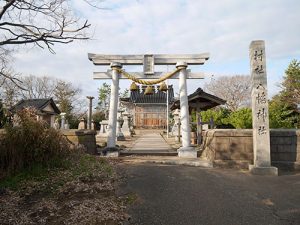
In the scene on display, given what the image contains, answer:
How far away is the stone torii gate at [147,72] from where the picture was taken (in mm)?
10875

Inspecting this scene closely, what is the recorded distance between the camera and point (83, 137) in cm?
1045

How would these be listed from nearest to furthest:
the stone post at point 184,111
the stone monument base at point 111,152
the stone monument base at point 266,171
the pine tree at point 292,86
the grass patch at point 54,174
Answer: the grass patch at point 54,174
the stone monument base at point 266,171
the stone monument base at point 111,152
the stone post at point 184,111
the pine tree at point 292,86

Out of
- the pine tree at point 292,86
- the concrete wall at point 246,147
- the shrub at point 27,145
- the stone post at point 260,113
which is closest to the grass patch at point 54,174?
the shrub at point 27,145

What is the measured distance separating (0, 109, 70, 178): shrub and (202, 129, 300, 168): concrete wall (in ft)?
17.8

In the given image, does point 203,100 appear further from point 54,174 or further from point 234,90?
point 234,90

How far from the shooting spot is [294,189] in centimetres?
651

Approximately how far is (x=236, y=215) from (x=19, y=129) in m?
5.36

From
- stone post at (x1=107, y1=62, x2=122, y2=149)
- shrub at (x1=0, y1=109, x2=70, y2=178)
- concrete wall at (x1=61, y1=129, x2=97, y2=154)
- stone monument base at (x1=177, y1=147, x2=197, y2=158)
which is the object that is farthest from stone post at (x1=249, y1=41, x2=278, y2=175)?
concrete wall at (x1=61, y1=129, x2=97, y2=154)

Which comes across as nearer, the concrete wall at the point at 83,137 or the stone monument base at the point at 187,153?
the concrete wall at the point at 83,137

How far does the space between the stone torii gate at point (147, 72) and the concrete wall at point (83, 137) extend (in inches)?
28.2

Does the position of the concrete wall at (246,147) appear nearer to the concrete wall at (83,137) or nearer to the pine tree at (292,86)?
the concrete wall at (83,137)

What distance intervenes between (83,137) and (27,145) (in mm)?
4003

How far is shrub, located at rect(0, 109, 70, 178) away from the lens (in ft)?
20.7

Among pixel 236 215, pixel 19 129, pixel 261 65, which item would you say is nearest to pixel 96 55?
pixel 19 129
